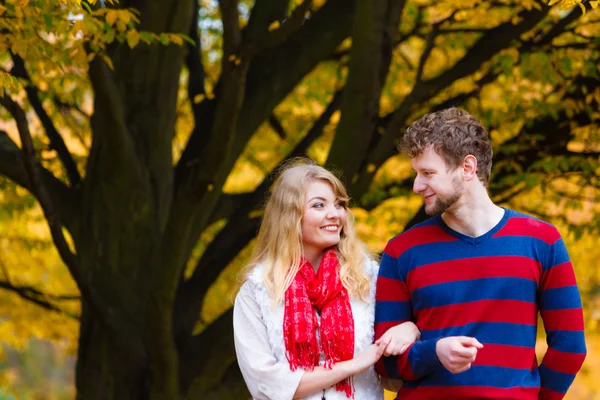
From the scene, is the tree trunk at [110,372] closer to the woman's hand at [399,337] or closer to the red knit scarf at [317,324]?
the red knit scarf at [317,324]

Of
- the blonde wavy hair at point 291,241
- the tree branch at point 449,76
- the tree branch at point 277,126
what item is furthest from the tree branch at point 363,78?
the tree branch at point 277,126

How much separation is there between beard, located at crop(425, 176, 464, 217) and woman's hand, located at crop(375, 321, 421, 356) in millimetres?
416

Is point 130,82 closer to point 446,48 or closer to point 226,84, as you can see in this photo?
point 226,84

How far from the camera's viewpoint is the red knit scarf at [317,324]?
3.24m

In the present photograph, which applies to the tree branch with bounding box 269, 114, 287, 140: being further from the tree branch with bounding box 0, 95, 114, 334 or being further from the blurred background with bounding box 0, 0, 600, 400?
the tree branch with bounding box 0, 95, 114, 334

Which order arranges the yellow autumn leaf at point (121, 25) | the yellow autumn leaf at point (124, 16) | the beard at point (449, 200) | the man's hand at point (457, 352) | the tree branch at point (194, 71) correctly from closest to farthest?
1. the man's hand at point (457, 352)
2. the beard at point (449, 200)
3. the yellow autumn leaf at point (124, 16)
4. the yellow autumn leaf at point (121, 25)
5. the tree branch at point (194, 71)

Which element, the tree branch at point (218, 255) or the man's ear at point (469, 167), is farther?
the tree branch at point (218, 255)

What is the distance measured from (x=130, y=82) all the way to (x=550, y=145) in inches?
135

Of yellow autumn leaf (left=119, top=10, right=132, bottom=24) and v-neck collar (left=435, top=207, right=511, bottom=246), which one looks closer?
v-neck collar (left=435, top=207, right=511, bottom=246)

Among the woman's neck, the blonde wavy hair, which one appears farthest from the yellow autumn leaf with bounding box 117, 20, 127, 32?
the woman's neck

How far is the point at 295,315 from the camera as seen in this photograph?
3252 millimetres

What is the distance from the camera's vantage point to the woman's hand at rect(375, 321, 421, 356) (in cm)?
305

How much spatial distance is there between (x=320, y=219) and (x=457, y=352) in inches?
33.2

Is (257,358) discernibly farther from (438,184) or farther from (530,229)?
(530,229)
